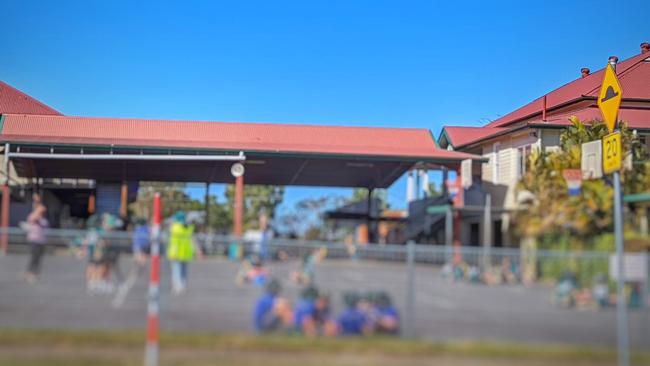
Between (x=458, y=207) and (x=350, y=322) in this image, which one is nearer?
(x=350, y=322)

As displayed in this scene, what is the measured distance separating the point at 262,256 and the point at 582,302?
5070 mm

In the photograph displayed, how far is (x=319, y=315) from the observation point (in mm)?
10859

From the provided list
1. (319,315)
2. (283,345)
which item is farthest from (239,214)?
(283,345)

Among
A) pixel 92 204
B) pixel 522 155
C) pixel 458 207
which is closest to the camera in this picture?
pixel 458 207

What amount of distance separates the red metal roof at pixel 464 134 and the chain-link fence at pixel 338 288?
56.1ft

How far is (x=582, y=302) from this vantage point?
11.3 metres

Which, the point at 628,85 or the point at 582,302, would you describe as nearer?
the point at 582,302

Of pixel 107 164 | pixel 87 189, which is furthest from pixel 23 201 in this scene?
pixel 87 189

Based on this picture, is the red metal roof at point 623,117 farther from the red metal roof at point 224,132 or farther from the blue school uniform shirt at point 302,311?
the blue school uniform shirt at point 302,311

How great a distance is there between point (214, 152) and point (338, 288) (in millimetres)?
11990

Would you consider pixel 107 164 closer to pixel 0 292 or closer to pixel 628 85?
pixel 0 292

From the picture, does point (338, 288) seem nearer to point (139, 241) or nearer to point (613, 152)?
point (139, 241)

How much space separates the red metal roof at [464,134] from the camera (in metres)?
28.8

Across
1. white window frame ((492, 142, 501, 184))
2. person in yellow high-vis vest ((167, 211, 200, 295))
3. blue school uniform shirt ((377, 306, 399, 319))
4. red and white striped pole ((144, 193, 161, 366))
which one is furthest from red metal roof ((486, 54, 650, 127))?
red and white striped pole ((144, 193, 161, 366))
